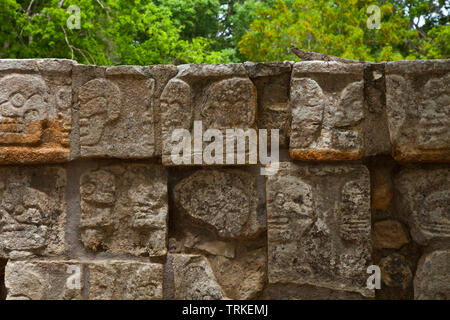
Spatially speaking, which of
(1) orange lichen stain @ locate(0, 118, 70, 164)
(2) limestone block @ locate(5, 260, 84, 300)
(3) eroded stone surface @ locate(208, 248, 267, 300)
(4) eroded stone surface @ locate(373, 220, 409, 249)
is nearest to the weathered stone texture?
(2) limestone block @ locate(5, 260, 84, 300)

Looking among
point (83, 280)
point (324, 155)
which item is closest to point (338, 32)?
point (324, 155)

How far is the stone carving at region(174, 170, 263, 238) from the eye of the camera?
2.19m

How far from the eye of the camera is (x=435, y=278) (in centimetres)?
207

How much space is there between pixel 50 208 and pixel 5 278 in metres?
0.39

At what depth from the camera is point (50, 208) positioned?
225 cm

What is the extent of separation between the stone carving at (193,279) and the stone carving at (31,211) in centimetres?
57

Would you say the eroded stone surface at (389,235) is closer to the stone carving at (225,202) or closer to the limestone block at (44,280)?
the stone carving at (225,202)

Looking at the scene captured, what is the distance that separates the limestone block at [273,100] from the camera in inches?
85.9

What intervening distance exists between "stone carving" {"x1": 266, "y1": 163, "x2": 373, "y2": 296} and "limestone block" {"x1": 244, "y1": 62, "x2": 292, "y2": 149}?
0.19m

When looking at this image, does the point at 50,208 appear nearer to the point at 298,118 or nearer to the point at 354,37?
the point at 298,118

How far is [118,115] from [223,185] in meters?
0.59

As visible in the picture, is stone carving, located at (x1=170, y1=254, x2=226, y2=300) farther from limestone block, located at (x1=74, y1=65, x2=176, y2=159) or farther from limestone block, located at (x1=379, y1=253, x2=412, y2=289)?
limestone block, located at (x1=379, y1=253, x2=412, y2=289)

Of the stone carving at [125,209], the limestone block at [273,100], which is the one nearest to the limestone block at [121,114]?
the stone carving at [125,209]

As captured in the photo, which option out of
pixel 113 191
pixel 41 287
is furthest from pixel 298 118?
pixel 41 287
